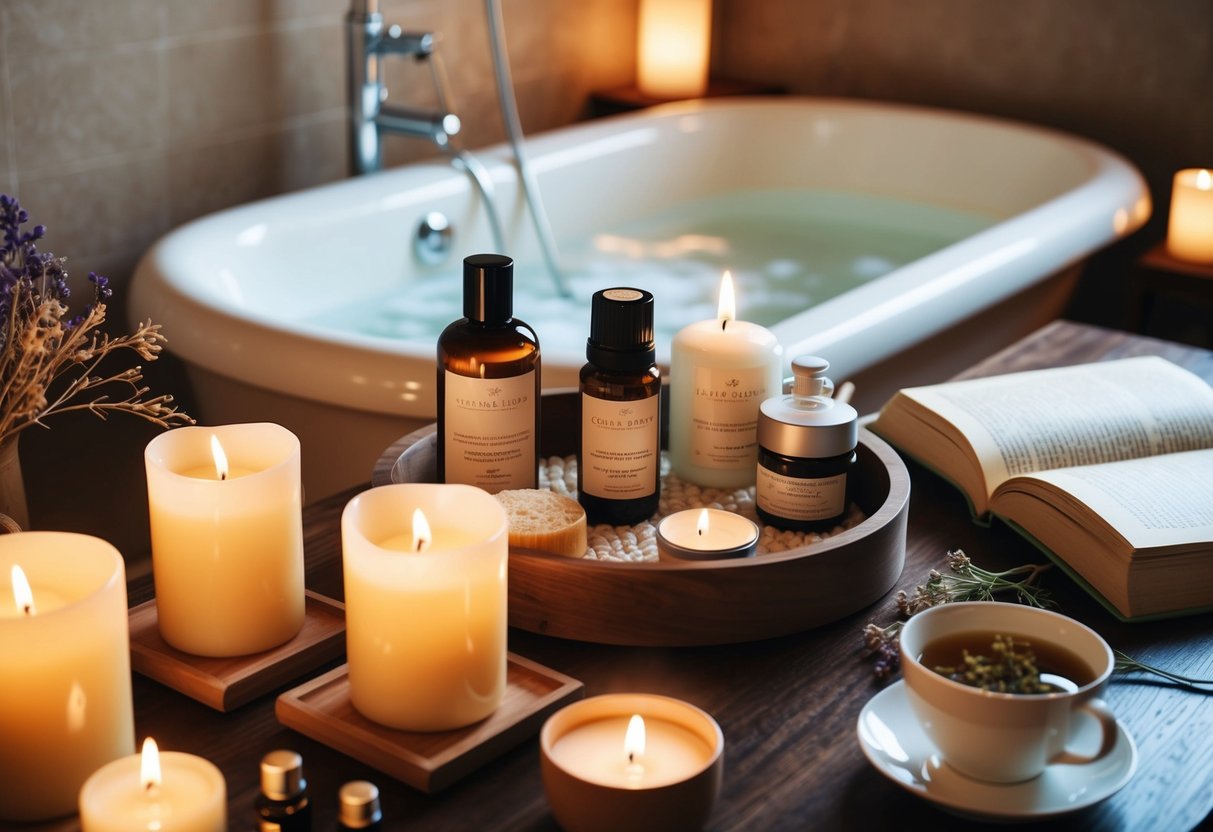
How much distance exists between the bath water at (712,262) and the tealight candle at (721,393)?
1.12 meters

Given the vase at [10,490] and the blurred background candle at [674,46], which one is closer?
the vase at [10,490]

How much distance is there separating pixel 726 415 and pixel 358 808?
0.50m

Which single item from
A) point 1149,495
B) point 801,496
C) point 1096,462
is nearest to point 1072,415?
point 1096,462

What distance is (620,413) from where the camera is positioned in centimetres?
98

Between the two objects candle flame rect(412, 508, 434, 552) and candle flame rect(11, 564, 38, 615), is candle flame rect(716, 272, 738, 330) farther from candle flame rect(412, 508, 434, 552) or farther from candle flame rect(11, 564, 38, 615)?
candle flame rect(11, 564, 38, 615)

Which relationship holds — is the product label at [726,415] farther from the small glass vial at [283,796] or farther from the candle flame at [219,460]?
the small glass vial at [283,796]

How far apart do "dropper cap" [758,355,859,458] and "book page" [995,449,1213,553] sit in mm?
171

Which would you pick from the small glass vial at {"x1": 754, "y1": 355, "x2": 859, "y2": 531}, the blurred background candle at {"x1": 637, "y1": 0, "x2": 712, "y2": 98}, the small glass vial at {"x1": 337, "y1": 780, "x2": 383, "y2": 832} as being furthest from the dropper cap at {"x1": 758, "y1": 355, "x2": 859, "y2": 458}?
the blurred background candle at {"x1": 637, "y1": 0, "x2": 712, "y2": 98}

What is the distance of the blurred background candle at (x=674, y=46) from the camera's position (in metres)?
3.28

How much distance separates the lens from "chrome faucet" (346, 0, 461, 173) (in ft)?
7.81

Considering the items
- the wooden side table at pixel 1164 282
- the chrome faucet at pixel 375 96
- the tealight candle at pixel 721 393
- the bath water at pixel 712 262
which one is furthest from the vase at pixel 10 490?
the wooden side table at pixel 1164 282

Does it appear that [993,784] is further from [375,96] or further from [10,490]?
[375,96]

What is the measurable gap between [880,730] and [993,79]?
2.73m

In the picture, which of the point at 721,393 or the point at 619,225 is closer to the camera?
the point at 721,393
